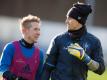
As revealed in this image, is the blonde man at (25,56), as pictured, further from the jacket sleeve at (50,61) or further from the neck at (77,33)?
the neck at (77,33)

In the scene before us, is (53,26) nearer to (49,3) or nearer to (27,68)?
(49,3)

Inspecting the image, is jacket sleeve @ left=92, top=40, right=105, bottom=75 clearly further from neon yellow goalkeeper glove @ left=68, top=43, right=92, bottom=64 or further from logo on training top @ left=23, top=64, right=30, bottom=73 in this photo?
logo on training top @ left=23, top=64, right=30, bottom=73

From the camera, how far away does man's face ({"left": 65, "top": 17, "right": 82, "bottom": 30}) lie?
7.18 metres

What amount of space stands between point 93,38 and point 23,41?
916 mm

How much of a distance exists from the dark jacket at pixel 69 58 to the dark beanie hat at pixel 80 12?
0.20m

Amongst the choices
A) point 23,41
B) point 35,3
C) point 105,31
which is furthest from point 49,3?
point 23,41

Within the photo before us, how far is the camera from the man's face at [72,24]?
283 inches

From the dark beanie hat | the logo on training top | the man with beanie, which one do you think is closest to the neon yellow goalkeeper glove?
the man with beanie

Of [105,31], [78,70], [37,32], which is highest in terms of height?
[37,32]

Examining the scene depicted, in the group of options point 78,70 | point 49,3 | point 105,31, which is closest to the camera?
point 78,70

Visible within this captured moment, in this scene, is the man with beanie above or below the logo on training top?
above

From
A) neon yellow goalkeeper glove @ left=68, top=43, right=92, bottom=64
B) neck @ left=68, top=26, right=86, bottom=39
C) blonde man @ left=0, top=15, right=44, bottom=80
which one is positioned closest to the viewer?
neon yellow goalkeeper glove @ left=68, top=43, right=92, bottom=64

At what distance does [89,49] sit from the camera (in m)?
7.23

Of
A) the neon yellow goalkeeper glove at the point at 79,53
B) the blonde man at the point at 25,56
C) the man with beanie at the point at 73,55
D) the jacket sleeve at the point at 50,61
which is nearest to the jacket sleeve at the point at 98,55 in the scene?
the man with beanie at the point at 73,55
